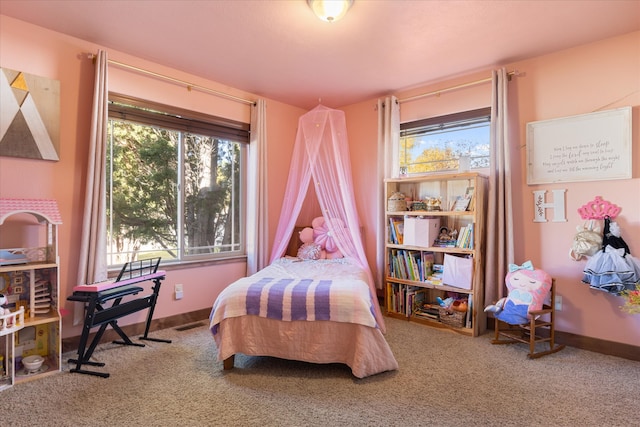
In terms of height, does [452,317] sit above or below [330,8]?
below

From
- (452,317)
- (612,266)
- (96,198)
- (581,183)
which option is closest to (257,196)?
(96,198)

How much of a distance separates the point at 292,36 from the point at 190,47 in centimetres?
90

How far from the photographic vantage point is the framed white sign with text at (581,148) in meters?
2.52

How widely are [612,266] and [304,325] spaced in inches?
88.3

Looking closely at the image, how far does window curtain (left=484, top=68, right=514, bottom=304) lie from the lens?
2926 mm

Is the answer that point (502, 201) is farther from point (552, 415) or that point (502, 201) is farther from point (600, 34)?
point (552, 415)

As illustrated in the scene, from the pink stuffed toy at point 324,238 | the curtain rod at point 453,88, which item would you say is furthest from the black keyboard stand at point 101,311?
the curtain rod at point 453,88

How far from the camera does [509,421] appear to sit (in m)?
1.73

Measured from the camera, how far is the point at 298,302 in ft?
7.32

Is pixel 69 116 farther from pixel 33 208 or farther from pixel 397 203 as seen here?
pixel 397 203

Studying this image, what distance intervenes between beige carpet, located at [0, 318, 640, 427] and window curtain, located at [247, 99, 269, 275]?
1.28 metres

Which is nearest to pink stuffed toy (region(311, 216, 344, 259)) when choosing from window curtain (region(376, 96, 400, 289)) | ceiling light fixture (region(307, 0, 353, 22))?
window curtain (region(376, 96, 400, 289))

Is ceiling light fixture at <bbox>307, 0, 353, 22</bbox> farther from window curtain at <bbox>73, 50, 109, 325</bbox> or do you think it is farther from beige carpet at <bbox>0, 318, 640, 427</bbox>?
beige carpet at <bbox>0, 318, 640, 427</bbox>

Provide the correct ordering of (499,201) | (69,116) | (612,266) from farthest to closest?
(499,201)
(69,116)
(612,266)
